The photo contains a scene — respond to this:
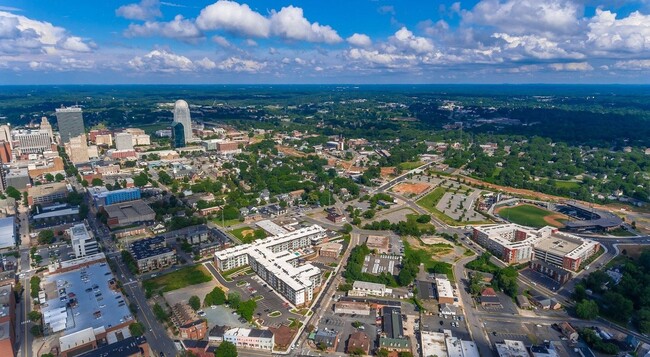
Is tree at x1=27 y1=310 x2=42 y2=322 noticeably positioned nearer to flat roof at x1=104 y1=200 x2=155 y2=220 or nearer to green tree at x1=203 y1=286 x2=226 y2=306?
green tree at x1=203 y1=286 x2=226 y2=306

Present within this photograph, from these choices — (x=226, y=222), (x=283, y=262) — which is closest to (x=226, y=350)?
(x=283, y=262)

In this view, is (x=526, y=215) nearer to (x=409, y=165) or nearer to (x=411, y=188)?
(x=411, y=188)

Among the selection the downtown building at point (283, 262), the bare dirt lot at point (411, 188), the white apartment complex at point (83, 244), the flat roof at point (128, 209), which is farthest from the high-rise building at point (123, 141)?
the downtown building at point (283, 262)

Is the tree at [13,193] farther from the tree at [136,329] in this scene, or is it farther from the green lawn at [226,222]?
the tree at [136,329]

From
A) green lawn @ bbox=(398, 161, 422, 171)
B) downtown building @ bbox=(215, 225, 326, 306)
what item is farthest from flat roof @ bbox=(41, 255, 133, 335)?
green lawn @ bbox=(398, 161, 422, 171)

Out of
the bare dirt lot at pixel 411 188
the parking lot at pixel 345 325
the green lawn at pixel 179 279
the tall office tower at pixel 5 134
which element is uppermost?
the tall office tower at pixel 5 134

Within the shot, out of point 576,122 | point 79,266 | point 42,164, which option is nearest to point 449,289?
point 79,266
